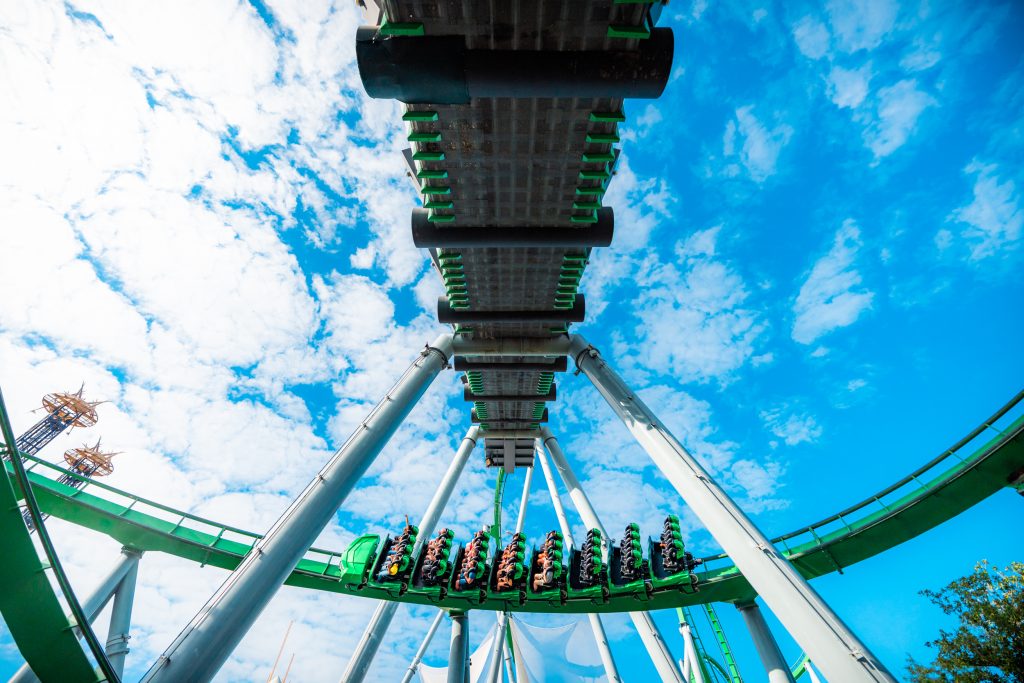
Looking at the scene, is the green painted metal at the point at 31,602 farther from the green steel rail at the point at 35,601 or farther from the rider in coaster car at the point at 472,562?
the rider in coaster car at the point at 472,562

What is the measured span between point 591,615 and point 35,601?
2456 cm

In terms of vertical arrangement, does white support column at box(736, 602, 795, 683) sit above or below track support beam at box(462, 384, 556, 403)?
below

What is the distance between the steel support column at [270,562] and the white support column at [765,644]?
15.3 m

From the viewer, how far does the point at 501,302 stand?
21.8 m

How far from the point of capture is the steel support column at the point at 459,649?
18.9 metres

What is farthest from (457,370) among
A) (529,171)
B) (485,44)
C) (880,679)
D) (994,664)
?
(994,664)

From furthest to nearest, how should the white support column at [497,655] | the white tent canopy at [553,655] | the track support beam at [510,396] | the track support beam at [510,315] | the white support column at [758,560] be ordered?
the white tent canopy at [553,655], the track support beam at [510,396], the white support column at [497,655], the track support beam at [510,315], the white support column at [758,560]

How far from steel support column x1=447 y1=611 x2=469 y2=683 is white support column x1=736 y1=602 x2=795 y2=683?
38.1 ft

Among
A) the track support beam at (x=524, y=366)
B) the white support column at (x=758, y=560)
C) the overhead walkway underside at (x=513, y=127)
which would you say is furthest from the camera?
the track support beam at (x=524, y=366)

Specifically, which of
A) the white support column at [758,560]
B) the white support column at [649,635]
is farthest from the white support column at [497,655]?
the white support column at [758,560]

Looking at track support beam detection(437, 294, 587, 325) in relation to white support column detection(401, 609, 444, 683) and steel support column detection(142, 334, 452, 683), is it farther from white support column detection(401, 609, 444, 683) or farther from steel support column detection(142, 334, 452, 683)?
white support column detection(401, 609, 444, 683)

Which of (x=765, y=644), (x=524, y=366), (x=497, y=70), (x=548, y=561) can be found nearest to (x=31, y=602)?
(x=548, y=561)

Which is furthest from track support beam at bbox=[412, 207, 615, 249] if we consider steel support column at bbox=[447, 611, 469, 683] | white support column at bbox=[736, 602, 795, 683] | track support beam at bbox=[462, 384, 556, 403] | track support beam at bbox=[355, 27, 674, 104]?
steel support column at bbox=[447, 611, 469, 683]

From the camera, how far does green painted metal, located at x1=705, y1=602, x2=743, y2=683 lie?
21844mm
